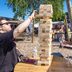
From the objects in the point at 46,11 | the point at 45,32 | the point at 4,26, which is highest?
the point at 4,26

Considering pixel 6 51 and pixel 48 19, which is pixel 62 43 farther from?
pixel 6 51

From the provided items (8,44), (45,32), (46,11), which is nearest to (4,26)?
(8,44)

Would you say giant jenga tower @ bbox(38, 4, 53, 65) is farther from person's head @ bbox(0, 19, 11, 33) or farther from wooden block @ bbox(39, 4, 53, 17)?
person's head @ bbox(0, 19, 11, 33)

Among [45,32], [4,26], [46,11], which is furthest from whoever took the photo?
[45,32]

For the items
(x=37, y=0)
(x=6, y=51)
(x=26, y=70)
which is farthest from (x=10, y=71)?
(x=37, y=0)

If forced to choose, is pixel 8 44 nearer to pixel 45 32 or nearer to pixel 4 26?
pixel 4 26

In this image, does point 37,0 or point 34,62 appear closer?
point 34,62

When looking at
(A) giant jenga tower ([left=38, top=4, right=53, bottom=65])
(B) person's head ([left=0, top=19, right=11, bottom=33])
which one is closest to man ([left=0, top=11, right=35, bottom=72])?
(B) person's head ([left=0, top=19, right=11, bottom=33])

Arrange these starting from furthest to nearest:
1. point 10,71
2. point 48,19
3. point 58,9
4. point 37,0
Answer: point 58,9, point 37,0, point 48,19, point 10,71

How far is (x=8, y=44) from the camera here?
4.12 m

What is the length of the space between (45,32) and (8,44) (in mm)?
6048

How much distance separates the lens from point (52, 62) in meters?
10.7

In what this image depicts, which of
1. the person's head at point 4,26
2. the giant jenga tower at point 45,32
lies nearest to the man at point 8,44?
the person's head at point 4,26

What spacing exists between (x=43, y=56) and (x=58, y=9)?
2855cm
